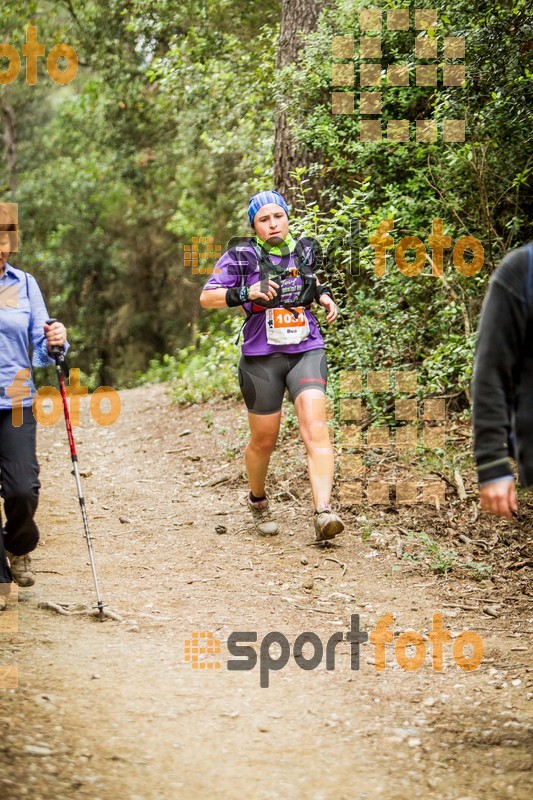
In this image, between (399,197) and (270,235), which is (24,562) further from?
(399,197)

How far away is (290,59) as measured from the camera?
938 cm

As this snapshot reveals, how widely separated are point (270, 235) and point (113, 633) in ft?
10.1

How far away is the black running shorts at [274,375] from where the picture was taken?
20.8 ft

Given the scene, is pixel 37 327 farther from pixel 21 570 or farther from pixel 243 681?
pixel 243 681

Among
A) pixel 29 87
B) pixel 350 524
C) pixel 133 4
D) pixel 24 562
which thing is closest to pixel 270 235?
pixel 350 524

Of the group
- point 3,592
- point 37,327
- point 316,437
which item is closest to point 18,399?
point 37,327

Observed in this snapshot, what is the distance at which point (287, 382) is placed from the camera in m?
6.42

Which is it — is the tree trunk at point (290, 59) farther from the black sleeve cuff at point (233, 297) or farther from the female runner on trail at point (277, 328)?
the black sleeve cuff at point (233, 297)

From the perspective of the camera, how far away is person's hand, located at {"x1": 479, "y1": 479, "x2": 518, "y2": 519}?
10.5 feet

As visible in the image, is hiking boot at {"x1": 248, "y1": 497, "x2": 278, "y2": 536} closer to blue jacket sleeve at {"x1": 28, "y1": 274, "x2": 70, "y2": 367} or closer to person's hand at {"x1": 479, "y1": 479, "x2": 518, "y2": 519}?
blue jacket sleeve at {"x1": 28, "y1": 274, "x2": 70, "y2": 367}

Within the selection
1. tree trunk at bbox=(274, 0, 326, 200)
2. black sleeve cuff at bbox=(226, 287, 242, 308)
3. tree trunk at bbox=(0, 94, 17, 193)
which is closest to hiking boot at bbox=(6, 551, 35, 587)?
black sleeve cuff at bbox=(226, 287, 242, 308)

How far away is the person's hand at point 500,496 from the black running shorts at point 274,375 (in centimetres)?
316

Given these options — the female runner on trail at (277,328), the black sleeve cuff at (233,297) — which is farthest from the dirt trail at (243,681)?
the black sleeve cuff at (233,297)

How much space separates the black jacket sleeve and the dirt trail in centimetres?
122
